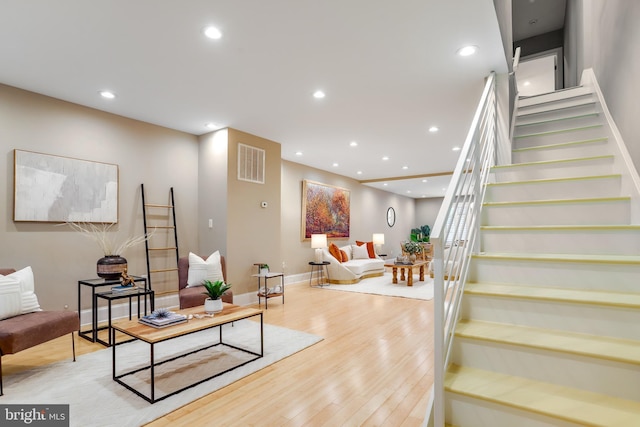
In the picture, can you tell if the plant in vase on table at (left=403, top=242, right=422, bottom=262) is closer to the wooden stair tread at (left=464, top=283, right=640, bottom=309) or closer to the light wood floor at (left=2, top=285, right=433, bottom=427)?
the light wood floor at (left=2, top=285, right=433, bottom=427)

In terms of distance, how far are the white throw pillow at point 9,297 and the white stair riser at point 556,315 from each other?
3.56 m

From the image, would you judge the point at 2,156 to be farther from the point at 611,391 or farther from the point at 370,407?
the point at 611,391

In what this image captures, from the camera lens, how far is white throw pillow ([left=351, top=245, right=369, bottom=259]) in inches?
343

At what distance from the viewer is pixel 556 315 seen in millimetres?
1813

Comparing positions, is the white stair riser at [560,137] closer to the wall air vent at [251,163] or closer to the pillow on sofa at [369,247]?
the wall air vent at [251,163]

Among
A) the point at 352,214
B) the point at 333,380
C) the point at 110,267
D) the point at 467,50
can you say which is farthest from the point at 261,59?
the point at 352,214

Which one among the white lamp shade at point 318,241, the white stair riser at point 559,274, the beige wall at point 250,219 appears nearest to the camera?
the white stair riser at point 559,274

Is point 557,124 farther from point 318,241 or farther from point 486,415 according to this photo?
point 318,241

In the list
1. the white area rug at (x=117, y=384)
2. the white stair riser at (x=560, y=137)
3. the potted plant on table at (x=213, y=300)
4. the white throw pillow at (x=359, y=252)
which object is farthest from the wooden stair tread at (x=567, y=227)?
the white throw pillow at (x=359, y=252)

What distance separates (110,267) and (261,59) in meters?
2.79

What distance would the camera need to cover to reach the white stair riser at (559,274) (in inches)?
72.9

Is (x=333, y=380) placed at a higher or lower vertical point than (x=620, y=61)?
lower

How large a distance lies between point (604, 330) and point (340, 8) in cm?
259

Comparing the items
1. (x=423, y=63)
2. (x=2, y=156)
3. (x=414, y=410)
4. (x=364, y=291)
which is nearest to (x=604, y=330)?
(x=414, y=410)
